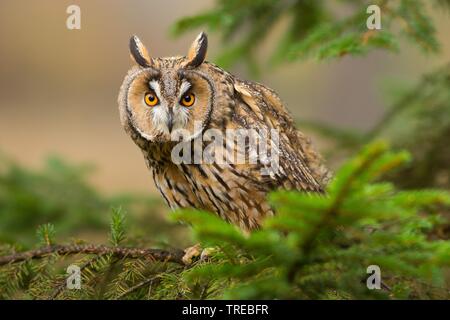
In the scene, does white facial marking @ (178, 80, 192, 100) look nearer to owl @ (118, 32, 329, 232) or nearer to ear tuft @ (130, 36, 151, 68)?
owl @ (118, 32, 329, 232)

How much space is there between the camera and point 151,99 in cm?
253

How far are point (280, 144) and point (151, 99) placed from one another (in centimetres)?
59

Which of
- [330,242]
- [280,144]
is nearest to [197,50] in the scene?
[280,144]

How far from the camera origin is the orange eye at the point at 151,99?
8.25 feet

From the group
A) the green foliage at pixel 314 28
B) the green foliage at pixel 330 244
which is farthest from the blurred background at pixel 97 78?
the green foliage at pixel 330 244

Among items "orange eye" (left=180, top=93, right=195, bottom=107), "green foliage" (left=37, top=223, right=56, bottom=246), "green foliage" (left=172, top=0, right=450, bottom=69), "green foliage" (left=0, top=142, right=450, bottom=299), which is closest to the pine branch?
"green foliage" (left=37, top=223, right=56, bottom=246)

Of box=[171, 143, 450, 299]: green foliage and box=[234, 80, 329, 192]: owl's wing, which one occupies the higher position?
box=[234, 80, 329, 192]: owl's wing

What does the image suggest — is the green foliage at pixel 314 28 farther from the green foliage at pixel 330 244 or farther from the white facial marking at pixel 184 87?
the green foliage at pixel 330 244

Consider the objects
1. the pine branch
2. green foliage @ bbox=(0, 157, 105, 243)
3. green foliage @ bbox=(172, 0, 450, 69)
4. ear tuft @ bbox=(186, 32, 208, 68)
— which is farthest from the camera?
green foliage @ bbox=(0, 157, 105, 243)

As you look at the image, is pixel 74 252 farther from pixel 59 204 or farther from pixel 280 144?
pixel 59 204

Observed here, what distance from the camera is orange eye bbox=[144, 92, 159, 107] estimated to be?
2.51m

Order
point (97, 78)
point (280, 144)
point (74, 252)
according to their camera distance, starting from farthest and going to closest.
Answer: point (97, 78) → point (280, 144) → point (74, 252)

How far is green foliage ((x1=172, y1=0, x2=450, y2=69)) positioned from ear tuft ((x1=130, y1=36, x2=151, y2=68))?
287 millimetres
